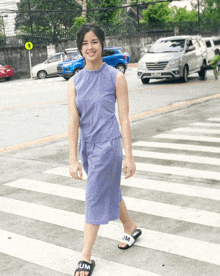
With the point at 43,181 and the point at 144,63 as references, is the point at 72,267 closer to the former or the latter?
the point at 43,181

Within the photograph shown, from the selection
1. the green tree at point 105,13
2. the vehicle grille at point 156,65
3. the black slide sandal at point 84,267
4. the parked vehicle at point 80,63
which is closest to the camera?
the black slide sandal at point 84,267

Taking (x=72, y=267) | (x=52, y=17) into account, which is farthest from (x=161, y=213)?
(x=52, y=17)

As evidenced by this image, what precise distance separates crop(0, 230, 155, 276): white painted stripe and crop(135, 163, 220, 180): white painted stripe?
8.46 feet

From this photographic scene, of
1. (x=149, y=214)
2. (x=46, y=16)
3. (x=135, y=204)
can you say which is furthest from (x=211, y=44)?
(x=46, y=16)

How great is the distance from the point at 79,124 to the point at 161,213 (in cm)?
168

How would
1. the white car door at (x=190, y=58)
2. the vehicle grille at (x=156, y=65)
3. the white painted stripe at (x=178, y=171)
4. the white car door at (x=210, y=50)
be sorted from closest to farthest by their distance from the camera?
the white painted stripe at (x=178, y=171) → the vehicle grille at (x=156, y=65) → the white car door at (x=190, y=58) → the white car door at (x=210, y=50)

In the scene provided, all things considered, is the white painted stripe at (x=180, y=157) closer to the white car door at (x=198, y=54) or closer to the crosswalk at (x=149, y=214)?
the crosswalk at (x=149, y=214)

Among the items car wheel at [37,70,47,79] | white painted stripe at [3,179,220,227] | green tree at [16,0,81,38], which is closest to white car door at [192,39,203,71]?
car wheel at [37,70,47,79]

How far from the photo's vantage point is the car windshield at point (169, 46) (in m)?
19.1

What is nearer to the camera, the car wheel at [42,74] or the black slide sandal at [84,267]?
the black slide sandal at [84,267]

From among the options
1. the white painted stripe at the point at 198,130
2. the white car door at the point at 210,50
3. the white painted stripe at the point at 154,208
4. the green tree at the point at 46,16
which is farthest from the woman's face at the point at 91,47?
the green tree at the point at 46,16

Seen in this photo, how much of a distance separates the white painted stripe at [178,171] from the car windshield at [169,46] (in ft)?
43.6

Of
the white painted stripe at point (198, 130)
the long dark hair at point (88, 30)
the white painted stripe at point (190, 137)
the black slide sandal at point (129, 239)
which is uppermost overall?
the long dark hair at point (88, 30)

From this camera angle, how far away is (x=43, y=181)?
19.6 feet
